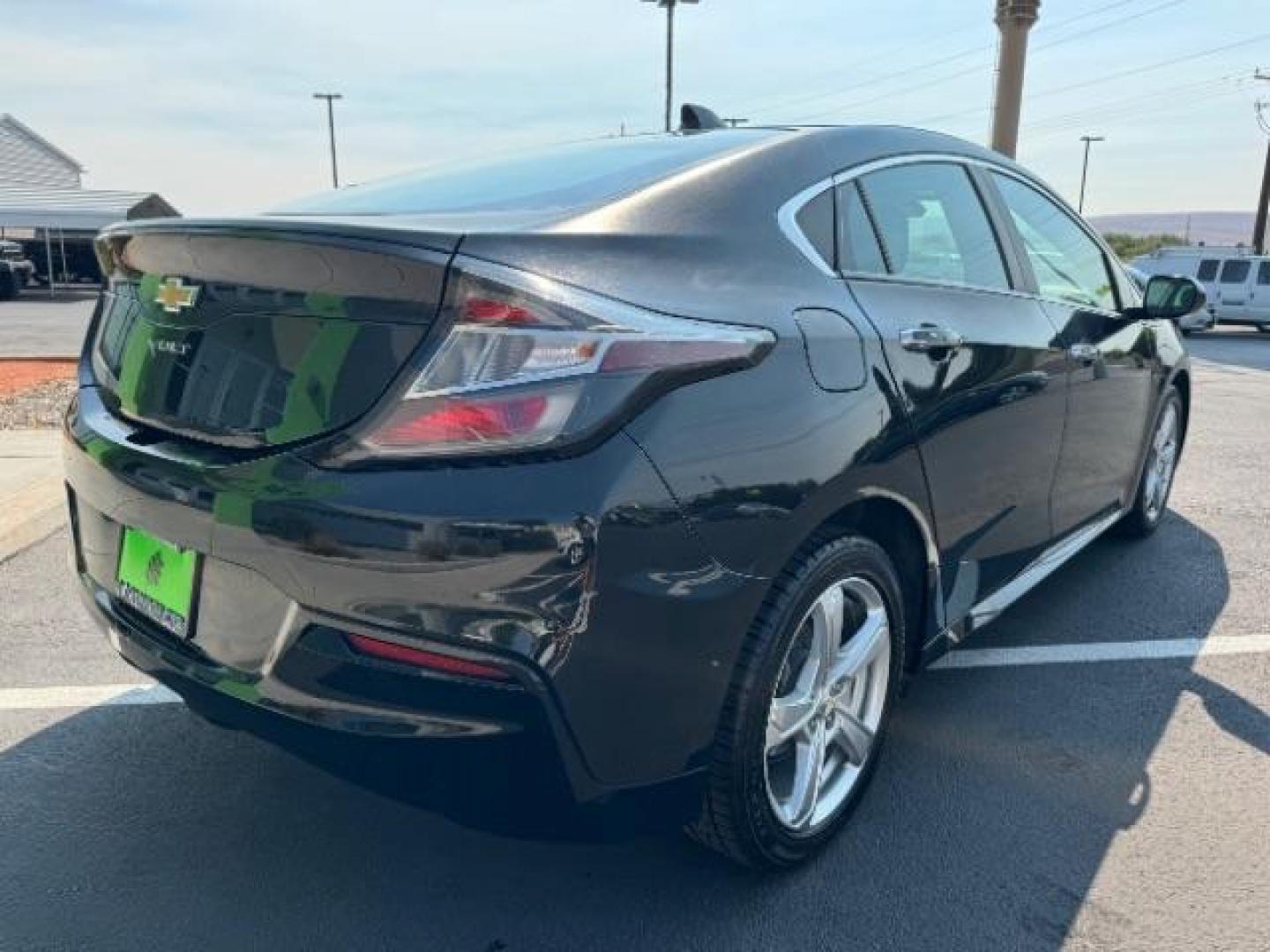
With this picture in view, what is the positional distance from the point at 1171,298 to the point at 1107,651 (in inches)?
56.3

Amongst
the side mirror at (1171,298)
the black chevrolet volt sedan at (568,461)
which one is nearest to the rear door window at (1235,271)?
the side mirror at (1171,298)

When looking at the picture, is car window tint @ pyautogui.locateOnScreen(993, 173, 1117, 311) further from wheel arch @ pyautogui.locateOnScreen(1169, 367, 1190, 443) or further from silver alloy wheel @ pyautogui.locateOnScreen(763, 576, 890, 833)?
silver alloy wheel @ pyautogui.locateOnScreen(763, 576, 890, 833)

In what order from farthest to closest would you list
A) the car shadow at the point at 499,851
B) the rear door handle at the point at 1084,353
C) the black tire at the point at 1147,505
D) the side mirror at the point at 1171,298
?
1. the black tire at the point at 1147,505
2. the side mirror at the point at 1171,298
3. the rear door handle at the point at 1084,353
4. the car shadow at the point at 499,851

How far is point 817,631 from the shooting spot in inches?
94.5

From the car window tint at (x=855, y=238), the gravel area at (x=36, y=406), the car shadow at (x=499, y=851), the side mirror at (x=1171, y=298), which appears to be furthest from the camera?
the gravel area at (x=36, y=406)

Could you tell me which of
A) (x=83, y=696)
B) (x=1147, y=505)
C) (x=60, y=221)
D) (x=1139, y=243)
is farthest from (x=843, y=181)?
(x=1139, y=243)

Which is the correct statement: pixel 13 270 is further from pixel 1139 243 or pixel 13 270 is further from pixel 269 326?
pixel 1139 243

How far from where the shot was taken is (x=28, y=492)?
536cm

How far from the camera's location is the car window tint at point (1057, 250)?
3.41m

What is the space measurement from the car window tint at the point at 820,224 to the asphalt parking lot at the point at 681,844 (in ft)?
4.31

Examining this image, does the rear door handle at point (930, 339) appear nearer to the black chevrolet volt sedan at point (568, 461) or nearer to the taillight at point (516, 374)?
the black chevrolet volt sedan at point (568, 461)

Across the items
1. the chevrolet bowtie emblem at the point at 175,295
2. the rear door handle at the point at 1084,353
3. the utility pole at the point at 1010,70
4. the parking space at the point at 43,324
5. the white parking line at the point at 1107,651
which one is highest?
the utility pole at the point at 1010,70

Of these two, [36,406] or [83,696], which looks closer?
[83,696]

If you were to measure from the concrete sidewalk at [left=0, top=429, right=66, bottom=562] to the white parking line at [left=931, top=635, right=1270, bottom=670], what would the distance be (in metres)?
3.60
